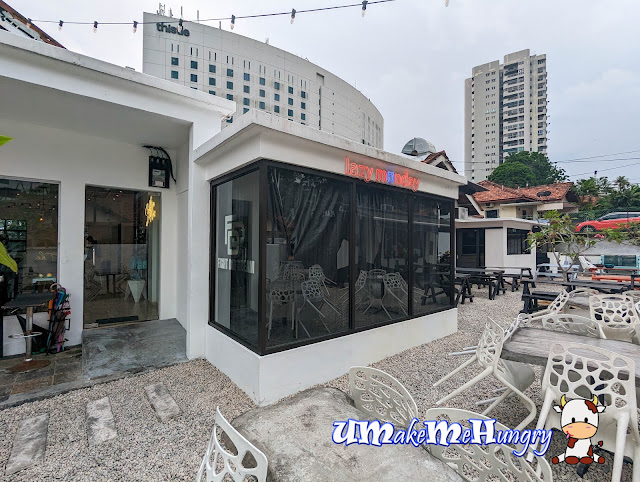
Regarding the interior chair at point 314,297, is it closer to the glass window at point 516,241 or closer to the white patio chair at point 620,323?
the white patio chair at point 620,323

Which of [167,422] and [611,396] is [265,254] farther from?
[611,396]

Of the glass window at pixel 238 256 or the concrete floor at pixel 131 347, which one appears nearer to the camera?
the glass window at pixel 238 256

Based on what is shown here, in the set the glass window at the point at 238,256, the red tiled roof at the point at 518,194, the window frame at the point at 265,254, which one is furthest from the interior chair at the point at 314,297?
the red tiled roof at the point at 518,194

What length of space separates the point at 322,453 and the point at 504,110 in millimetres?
90031

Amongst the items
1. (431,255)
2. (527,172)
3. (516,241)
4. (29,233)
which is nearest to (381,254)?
(431,255)

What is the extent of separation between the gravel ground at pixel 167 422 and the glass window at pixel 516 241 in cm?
1065

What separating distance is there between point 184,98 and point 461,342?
538cm

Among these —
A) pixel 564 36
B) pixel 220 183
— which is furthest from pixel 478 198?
pixel 220 183

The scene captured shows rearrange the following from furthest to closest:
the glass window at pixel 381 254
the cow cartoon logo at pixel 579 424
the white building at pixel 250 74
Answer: the white building at pixel 250 74, the glass window at pixel 381 254, the cow cartoon logo at pixel 579 424

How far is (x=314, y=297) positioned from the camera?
349cm

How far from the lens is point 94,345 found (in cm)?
404

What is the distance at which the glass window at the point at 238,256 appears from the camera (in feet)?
10.2

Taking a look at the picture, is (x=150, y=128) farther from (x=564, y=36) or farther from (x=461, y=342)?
(x=564, y=36)

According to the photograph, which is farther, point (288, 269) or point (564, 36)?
point (564, 36)
